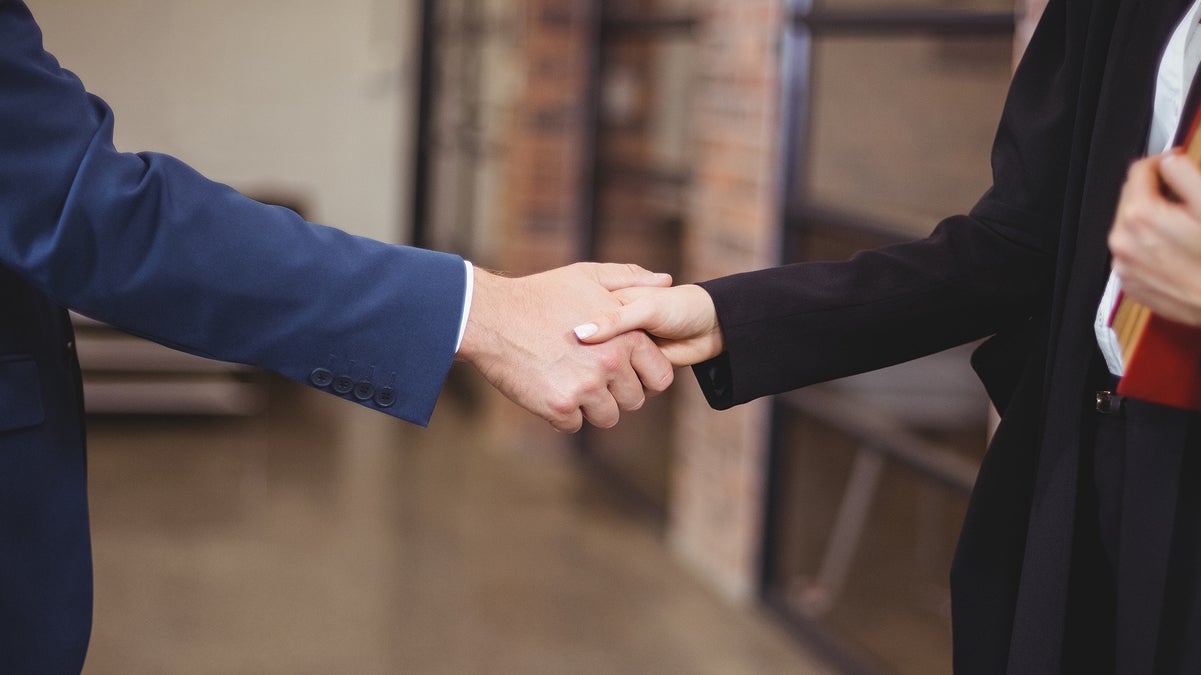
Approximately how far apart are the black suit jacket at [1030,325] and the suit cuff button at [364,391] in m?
0.40

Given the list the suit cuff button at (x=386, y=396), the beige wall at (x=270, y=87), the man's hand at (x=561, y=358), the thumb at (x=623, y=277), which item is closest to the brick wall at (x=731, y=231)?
the thumb at (x=623, y=277)

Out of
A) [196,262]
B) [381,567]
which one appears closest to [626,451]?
[381,567]

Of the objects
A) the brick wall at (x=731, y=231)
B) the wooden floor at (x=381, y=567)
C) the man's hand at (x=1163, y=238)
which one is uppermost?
the man's hand at (x=1163, y=238)

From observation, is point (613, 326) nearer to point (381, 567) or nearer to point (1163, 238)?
point (1163, 238)

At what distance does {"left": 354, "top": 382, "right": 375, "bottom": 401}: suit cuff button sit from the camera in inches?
58.4

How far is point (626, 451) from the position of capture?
15.5ft

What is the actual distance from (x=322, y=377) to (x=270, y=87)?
5695mm

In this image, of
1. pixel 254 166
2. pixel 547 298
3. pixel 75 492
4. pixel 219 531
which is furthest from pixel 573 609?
pixel 254 166

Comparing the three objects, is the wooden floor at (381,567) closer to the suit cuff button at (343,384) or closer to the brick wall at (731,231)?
the brick wall at (731,231)

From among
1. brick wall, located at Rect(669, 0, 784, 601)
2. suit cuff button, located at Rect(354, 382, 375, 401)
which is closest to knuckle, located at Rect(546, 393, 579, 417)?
suit cuff button, located at Rect(354, 382, 375, 401)

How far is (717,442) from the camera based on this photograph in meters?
3.65

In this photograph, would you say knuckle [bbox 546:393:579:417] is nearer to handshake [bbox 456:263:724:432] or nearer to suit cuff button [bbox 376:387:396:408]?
handshake [bbox 456:263:724:432]

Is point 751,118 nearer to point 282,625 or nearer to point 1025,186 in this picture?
point 282,625

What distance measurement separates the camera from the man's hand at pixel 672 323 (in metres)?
1.65
